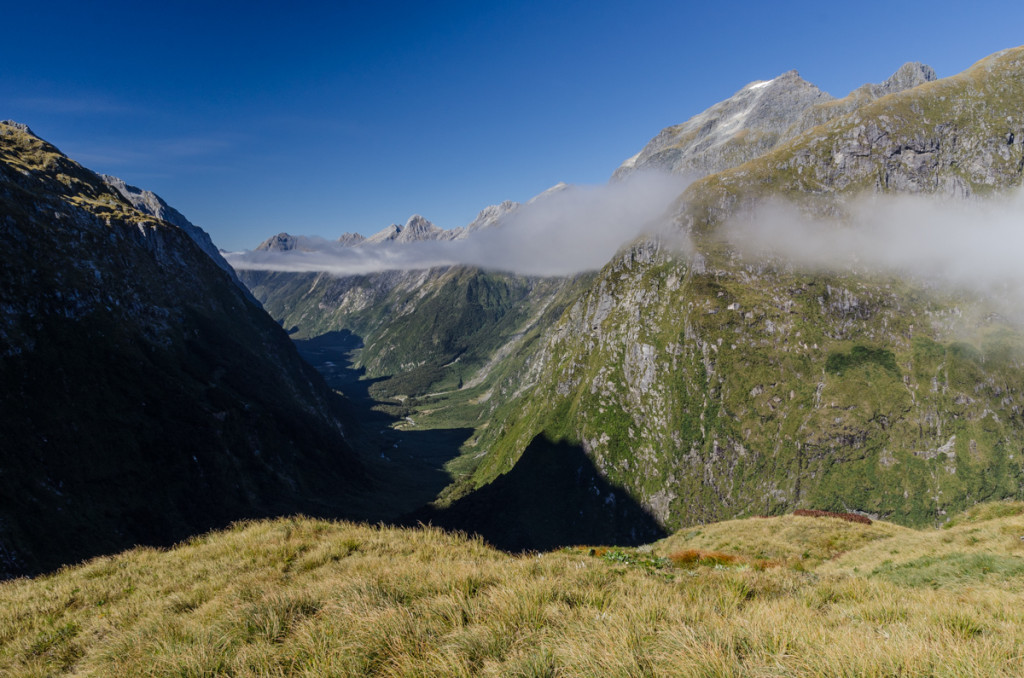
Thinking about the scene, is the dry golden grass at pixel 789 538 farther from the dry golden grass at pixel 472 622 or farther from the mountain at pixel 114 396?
the mountain at pixel 114 396

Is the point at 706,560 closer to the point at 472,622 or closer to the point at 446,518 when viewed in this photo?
the point at 472,622

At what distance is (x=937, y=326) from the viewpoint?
195875 mm

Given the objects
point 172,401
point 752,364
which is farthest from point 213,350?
point 752,364

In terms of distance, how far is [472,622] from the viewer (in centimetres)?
731

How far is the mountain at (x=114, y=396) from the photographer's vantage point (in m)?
78.2

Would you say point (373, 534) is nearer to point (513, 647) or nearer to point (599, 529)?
point (513, 647)

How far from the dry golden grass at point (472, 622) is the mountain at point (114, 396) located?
78.7 metres

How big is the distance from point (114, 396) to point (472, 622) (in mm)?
137467

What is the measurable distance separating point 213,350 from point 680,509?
208m

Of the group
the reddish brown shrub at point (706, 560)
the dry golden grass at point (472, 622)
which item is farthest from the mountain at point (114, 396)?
the reddish brown shrub at point (706, 560)

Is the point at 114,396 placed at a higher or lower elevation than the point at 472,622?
lower

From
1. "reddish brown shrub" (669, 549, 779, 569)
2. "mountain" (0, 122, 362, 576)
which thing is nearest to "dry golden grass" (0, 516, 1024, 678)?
"reddish brown shrub" (669, 549, 779, 569)

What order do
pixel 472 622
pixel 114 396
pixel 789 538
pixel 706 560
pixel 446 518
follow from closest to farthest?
pixel 472 622 → pixel 706 560 → pixel 789 538 → pixel 114 396 → pixel 446 518

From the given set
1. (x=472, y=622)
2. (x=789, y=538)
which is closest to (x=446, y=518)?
(x=789, y=538)
